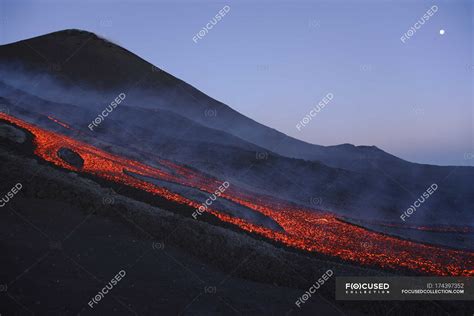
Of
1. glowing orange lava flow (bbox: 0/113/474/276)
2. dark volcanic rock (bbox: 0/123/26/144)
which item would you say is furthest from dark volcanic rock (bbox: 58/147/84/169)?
dark volcanic rock (bbox: 0/123/26/144)

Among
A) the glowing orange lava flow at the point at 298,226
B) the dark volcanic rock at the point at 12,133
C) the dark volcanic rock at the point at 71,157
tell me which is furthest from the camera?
the dark volcanic rock at the point at 12,133

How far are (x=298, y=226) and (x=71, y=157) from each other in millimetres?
19045

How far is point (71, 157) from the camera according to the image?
3038cm

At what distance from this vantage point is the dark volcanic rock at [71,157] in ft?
95.7

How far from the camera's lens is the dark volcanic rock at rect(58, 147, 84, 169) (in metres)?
29.2

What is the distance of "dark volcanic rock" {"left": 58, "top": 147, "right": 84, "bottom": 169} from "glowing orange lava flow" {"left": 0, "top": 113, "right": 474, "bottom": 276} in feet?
1.59

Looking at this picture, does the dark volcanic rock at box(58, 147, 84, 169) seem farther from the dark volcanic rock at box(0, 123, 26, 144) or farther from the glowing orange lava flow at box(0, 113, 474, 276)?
the dark volcanic rock at box(0, 123, 26, 144)

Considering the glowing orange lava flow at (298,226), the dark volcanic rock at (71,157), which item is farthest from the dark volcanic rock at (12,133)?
the dark volcanic rock at (71,157)

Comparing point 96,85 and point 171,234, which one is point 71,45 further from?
point 171,234

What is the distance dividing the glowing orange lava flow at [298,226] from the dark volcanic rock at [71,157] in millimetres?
484

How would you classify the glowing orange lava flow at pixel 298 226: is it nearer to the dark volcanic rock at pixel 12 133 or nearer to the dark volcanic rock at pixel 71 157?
the dark volcanic rock at pixel 71 157

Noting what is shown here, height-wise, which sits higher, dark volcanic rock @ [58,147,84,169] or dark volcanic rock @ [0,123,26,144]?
dark volcanic rock @ [0,123,26,144]

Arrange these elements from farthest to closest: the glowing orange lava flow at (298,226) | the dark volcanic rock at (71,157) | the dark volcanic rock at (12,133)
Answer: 1. the dark volcanic rock at (12,133)
2. the dark volcanic rock at (71,157)
3. the glowing orange lava flow at (298,226)

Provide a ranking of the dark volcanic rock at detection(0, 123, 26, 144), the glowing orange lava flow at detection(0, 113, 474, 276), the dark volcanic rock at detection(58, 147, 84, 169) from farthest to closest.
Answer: the dark volcanic rock at detection(0, 123, 26, 144)
the dark volcanic rock at detection(58, 147, 84, 169)
the glowing orange lava flow at detection(0, 113, 474, 276)
